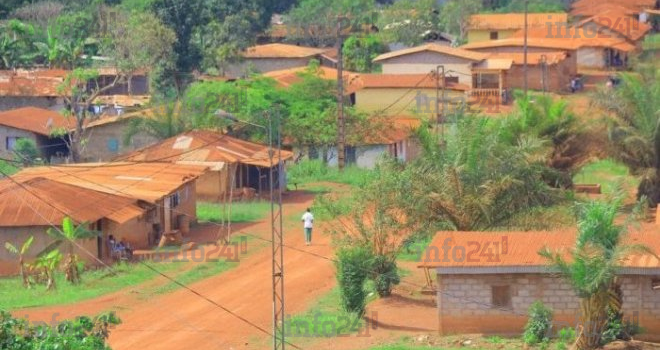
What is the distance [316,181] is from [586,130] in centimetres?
903

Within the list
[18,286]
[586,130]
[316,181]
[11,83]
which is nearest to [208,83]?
[316,181]

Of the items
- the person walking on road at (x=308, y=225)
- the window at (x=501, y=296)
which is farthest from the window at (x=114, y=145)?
the window at (x=501, y=296)

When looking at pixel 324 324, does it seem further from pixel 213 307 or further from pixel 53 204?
pixel 53 204

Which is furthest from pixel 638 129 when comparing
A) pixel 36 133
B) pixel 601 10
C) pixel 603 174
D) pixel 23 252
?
pixel 601 10

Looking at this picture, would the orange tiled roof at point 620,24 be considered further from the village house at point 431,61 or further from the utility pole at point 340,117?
the utility pole at point 340,117

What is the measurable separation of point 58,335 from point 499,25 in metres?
53.8

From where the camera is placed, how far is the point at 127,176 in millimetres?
35281

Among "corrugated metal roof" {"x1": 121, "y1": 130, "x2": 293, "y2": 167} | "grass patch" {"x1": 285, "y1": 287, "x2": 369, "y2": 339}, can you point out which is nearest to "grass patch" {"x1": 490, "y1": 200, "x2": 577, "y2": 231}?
"grass patch" {"x1": 285, "y1": 287, "x2": 369, "y2": 339}

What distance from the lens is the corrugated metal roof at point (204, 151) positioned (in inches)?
1517

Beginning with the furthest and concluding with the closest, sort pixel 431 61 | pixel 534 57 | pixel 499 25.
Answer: pixel 499 25 → pixel 534 57 → pixel 431 61

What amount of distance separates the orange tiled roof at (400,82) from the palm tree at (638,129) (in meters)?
15.1

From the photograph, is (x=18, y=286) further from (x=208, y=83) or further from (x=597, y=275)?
(x=208, y=83)

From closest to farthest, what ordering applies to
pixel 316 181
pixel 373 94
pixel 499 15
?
pixel 316 181 → pixel 373 94 → pixel 499 15

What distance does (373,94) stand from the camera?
52281 millimetres
